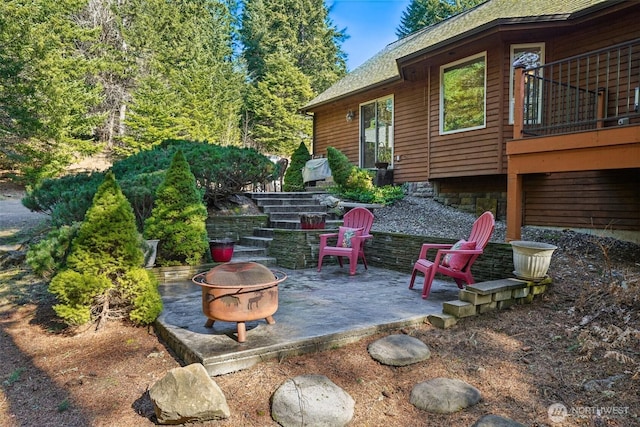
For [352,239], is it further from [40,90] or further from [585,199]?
[40,90]

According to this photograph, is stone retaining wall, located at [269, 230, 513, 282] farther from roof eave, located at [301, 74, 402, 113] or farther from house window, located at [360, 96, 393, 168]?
roof eave, located at [301, 74, 402, 113]

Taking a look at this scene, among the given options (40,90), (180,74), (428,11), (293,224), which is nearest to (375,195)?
(293,224)

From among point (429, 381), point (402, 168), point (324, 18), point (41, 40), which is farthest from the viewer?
point (324, 18)

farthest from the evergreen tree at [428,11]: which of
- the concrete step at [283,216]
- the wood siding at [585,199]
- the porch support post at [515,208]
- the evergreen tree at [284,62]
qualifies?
the porch support post at [515,208]

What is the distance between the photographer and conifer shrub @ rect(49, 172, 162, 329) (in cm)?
311

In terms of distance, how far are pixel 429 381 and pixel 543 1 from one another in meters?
8.41

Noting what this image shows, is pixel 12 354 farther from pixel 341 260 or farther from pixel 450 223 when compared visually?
pixel 450 223

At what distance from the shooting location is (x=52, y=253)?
139 inches

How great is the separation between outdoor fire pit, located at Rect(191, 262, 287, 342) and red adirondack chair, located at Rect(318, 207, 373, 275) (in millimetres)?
2511

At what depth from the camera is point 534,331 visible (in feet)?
10.00

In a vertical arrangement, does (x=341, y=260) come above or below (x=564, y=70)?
below

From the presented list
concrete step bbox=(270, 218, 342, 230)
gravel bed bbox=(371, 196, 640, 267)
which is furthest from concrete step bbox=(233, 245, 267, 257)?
gravel bed bbox=(371, 196, 640, 267)

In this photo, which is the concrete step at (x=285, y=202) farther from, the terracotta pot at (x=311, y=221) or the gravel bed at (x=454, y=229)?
the terracotta pot at (x=311, y=221)

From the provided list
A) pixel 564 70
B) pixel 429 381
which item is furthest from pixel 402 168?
pixel 429 381
